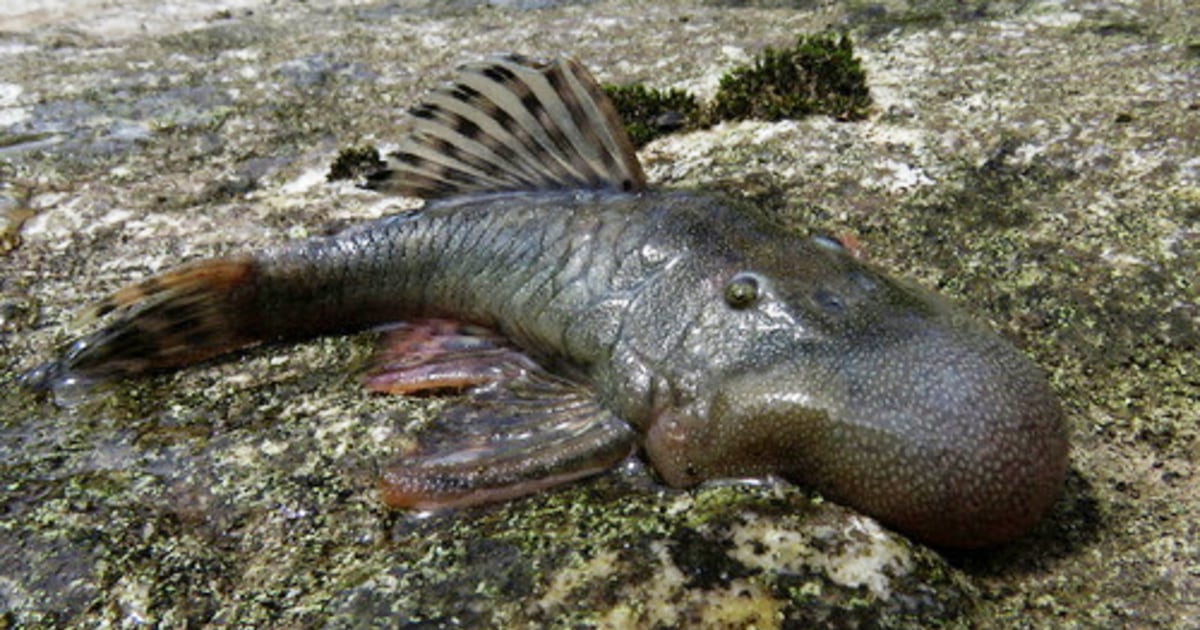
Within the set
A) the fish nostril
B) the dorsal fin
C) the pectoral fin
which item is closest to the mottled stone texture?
the pectoral fin

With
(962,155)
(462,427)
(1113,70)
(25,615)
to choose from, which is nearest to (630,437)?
(462,427)

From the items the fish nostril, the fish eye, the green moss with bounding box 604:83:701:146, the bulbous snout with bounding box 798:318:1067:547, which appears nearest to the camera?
the bulbous snout with bounding box 798:318:1067:547

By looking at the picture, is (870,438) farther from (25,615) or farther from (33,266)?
(33,266)

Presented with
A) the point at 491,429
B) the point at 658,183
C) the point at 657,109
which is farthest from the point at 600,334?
the point at 657,109

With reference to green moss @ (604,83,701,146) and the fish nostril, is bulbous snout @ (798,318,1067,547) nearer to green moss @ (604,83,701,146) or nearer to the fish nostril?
the fish nostril

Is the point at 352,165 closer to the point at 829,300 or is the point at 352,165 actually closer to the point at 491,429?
the point at 491,429

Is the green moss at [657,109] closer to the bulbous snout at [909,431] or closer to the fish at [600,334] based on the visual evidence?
the fish at [600,334]
